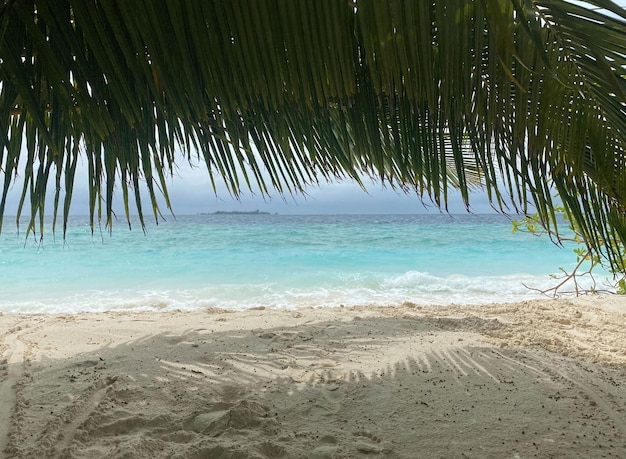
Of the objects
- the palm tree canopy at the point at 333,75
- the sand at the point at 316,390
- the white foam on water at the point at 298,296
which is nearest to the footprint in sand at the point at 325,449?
the sand at the point at 316,390

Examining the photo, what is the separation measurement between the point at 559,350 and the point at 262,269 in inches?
389

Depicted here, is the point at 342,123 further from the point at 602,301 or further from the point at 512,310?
the point at 602,301

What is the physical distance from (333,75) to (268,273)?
10.9 m

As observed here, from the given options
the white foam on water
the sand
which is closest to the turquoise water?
the white foam on water

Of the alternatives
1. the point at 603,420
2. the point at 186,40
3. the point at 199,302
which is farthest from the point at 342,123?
the point at 199,302

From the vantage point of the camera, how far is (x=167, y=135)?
4.07ft

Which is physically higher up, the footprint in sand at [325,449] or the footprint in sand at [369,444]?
the footprint in sand at [325,449]

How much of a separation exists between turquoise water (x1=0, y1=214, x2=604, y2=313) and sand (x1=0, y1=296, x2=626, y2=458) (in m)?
1.01

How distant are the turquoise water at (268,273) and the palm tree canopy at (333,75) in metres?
2.34

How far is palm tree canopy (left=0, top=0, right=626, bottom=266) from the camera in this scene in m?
0.84

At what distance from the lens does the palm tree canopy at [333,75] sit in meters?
0.84

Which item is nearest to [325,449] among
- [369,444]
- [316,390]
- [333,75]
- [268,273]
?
[369,444]

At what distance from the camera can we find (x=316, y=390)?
2.32 metres

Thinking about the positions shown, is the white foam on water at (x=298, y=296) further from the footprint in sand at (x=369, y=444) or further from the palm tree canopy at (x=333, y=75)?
the palm tree canopy at (x=333, y=75)
